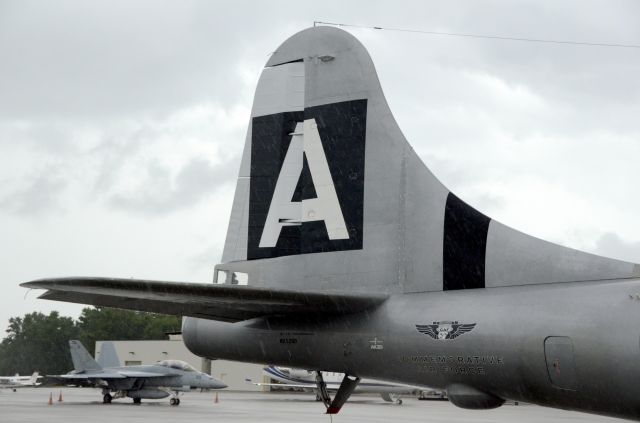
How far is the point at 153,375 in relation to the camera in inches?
1383

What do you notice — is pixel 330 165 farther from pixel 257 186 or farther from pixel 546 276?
pixel 546 276

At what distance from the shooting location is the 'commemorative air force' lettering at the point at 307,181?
8712 mm

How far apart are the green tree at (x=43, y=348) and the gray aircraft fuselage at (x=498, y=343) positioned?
102 m

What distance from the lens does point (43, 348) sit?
107 metres

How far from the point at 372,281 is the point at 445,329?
1357mm

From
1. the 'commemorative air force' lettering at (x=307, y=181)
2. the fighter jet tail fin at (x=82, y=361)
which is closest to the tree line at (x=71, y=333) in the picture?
the fighter jet tail fin at (x=82, y=361)

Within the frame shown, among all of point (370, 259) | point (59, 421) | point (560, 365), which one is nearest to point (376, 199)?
point (370, 259)

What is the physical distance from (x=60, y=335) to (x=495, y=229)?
10679cm

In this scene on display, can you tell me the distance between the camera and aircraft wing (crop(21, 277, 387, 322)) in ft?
21.7

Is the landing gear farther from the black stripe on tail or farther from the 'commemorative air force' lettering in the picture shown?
the black stripe on tail

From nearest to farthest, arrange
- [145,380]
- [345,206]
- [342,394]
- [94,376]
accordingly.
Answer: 1. [342,394]
2. [345,206]
3. [94,376]
4. [145,380]

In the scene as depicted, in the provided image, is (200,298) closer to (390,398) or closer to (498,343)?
(498,343)

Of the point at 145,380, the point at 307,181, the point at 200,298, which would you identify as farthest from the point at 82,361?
the point at 200,298

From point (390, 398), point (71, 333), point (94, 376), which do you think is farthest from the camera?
point (71, 333)
